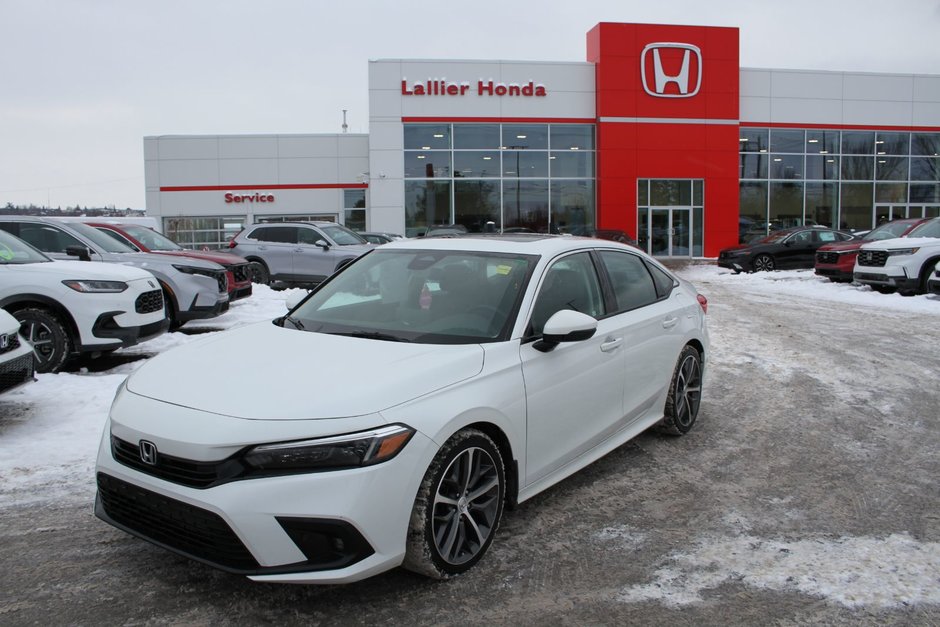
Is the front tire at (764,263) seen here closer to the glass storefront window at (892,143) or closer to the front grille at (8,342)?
the glass storefront window at (892,143)

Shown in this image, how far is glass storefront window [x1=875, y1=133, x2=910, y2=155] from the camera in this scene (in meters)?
35.1

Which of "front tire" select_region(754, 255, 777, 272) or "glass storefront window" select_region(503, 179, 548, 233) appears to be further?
"glass storefront window" select_region(503, 179, 548, 233)

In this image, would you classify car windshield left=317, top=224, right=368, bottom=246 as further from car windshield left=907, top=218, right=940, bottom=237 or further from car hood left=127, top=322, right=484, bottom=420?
car hood left=127, top=322, right=484, bottom=420

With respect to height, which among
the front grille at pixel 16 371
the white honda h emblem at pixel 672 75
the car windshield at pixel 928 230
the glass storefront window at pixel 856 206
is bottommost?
the front grille at pixel 16 371

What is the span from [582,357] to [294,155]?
33112 mm

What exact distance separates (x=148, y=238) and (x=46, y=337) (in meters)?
5.16

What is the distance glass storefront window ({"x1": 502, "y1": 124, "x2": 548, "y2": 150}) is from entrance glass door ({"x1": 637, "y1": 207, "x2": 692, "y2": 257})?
555 centimetres

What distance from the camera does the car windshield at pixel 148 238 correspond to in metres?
12.2

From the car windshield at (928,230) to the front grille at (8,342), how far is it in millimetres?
16722

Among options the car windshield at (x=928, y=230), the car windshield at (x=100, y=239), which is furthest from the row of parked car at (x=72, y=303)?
the car windshield at (x=928, y=230)

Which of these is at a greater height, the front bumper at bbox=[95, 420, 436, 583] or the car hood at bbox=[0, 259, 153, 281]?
the car hood at bbox=[0, 259, 153, 281]

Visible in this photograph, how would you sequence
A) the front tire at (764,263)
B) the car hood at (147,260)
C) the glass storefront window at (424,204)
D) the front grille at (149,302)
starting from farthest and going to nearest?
the glass storefront window at (424,204), the front tire at (764,263), the car hood at (147,260), the front grille at (149,302)

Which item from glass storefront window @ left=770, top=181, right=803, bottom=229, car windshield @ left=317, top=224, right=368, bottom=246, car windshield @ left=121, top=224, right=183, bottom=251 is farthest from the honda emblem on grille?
glass storefront window @ left=770, top=181, right=803, bottom=229

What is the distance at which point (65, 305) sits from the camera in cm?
766
